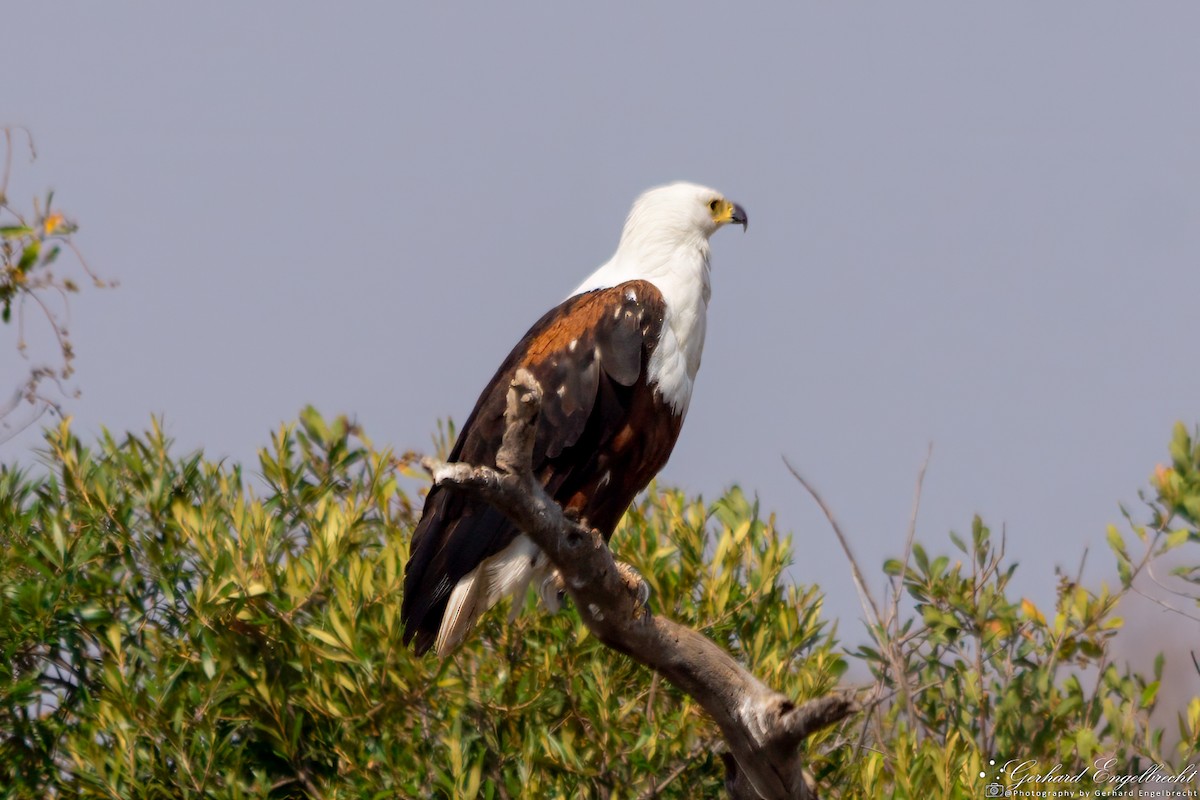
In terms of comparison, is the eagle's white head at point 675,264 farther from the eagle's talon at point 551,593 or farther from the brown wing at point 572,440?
the eagle's talon at point 551,593

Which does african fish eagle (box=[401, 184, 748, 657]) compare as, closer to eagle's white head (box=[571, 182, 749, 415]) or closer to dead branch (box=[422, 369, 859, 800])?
eagle's white head (box=[571, 182, 749, 415])

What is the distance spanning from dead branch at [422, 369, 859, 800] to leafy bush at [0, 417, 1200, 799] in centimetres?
73

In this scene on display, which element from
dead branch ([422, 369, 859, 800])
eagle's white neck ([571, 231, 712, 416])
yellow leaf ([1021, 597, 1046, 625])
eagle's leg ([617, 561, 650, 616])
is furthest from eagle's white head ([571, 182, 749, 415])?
yellow leaf ([1021, 597, 1046, 625])

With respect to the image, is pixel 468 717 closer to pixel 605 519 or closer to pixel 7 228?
pixel 605 519

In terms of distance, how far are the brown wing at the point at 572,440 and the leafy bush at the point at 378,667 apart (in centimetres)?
25

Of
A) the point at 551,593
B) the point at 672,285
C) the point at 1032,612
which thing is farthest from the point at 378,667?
the point at 1032,612

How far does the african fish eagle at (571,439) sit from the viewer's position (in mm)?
5516

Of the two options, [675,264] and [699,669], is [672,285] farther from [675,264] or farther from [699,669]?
[699,669]

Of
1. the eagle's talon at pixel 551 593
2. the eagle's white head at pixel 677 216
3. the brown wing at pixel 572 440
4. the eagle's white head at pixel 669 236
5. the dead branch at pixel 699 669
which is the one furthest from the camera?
the eagle's white head at pixel 677 216

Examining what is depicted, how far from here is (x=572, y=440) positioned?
550 centimetres

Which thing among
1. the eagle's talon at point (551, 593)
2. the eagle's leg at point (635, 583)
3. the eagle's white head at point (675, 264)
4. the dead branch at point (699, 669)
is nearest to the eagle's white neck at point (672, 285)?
the eagle's white head at point (675, 264)

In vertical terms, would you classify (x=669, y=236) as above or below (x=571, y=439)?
above

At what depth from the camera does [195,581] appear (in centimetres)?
601

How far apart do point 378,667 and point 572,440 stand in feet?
3.51
